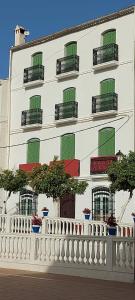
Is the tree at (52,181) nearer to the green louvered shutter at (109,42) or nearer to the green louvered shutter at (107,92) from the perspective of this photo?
the green louvered shutter at (107,92)

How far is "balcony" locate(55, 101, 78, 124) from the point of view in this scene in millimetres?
31297

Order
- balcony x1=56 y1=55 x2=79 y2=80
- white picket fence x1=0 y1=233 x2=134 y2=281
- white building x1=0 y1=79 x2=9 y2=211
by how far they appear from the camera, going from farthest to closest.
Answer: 1. white building x1=0 y1=79 x2=9 y2=211
2. balcony x1=56 y1=55 x2=79 y2=80
3. white picket fence x1=0 y1=233 x2=134 y2=281

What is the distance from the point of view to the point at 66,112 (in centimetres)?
3184

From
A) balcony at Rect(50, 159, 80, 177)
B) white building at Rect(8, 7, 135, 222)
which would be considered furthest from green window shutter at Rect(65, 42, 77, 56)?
balcony at Rect(50, 159, 80, 177)

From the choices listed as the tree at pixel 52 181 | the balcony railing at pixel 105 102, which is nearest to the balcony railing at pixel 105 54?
the balcony railing at pixel 105 102

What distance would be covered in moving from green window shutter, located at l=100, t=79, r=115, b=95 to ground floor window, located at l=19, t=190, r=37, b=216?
8.43 meters

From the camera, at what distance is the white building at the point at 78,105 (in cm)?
2916

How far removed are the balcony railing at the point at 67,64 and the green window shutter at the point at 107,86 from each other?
2.46 meters

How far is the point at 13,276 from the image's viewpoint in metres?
11.8

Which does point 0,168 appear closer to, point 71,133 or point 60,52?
point 71,133

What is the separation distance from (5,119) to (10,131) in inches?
37.7

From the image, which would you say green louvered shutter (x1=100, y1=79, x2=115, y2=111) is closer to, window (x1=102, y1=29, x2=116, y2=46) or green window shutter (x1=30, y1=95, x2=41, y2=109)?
window (x1=102, y1=29, x2=116, y2=46)

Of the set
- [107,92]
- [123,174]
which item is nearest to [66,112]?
[107,92]

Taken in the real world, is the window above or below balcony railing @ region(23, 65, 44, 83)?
above
